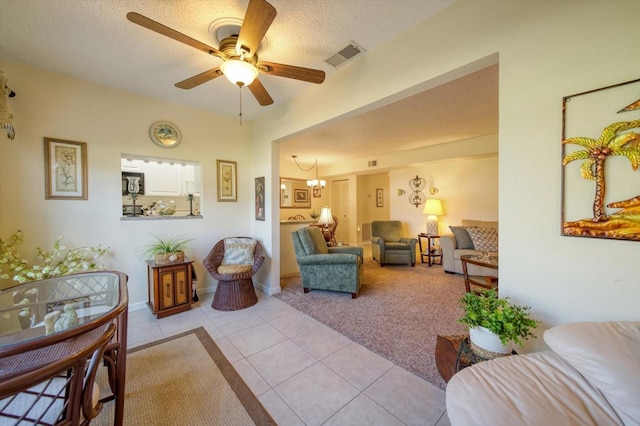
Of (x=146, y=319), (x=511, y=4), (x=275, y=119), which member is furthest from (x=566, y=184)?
(x=146, y=319)

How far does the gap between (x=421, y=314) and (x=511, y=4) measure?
2.71m

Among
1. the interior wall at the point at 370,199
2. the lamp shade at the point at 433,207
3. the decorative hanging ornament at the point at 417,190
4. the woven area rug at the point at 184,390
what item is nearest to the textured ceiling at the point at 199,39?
the lamp shade at the point at 433,207

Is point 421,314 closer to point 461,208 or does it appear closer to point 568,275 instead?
point 568,275

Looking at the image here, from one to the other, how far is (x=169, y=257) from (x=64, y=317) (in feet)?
5.35

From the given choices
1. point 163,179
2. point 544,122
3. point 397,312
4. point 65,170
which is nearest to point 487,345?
point 544,122

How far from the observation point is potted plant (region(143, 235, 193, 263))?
270 cm

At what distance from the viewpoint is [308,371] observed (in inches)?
69.6

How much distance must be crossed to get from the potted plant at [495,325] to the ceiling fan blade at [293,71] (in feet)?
5.97

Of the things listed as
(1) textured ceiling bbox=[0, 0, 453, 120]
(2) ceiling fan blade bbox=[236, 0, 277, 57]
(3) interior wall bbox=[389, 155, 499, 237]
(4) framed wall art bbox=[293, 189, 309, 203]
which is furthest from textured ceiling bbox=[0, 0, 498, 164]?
(4) framed wall art bbox=[293, 189, 309, 203]

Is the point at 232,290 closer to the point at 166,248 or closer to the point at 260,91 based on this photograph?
the point at 166,248

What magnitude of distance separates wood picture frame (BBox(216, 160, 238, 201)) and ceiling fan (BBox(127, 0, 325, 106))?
163 cm

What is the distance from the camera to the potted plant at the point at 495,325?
44.6 inches

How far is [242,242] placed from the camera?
10.9 ft

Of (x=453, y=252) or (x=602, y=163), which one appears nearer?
(x=602, y=163)
